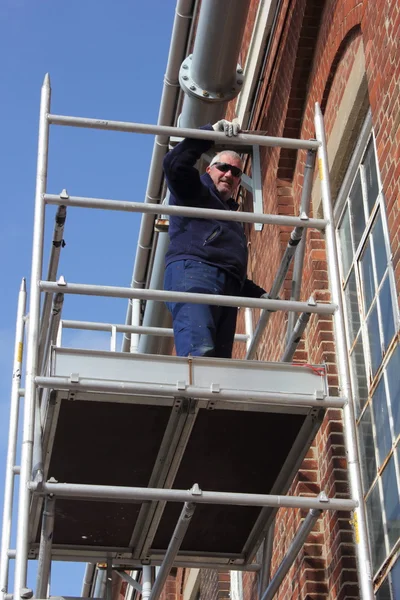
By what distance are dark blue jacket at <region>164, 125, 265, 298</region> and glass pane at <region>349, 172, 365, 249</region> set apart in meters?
1.38

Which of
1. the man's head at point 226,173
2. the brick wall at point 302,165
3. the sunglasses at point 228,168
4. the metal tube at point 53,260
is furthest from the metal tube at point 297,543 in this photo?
the sunglasses at point 228,168

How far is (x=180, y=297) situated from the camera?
638cm

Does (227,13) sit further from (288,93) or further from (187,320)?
(187,320)

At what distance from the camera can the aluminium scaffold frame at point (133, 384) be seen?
5648 millimetres

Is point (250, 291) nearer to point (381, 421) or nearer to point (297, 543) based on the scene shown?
point (381, 421)

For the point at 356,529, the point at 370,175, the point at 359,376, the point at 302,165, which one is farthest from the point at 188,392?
the point at 302,165

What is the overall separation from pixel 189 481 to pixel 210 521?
0.47 m

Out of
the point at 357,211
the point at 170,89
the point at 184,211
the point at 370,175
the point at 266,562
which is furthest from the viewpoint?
the point at 170,89

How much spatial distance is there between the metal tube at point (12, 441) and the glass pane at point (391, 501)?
7.75 ft

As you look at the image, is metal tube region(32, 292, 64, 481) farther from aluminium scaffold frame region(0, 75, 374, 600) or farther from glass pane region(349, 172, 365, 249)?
glass pane region(349, 172, 365, 249)

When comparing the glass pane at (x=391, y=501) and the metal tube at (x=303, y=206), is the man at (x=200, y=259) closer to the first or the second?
the metal tube at (x=303, y=206)

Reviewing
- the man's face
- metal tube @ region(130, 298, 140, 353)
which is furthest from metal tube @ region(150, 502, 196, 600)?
metal tube @ region(130, 298, 140, 353)

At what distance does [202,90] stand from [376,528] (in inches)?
199

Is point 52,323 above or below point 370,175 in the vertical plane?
below
